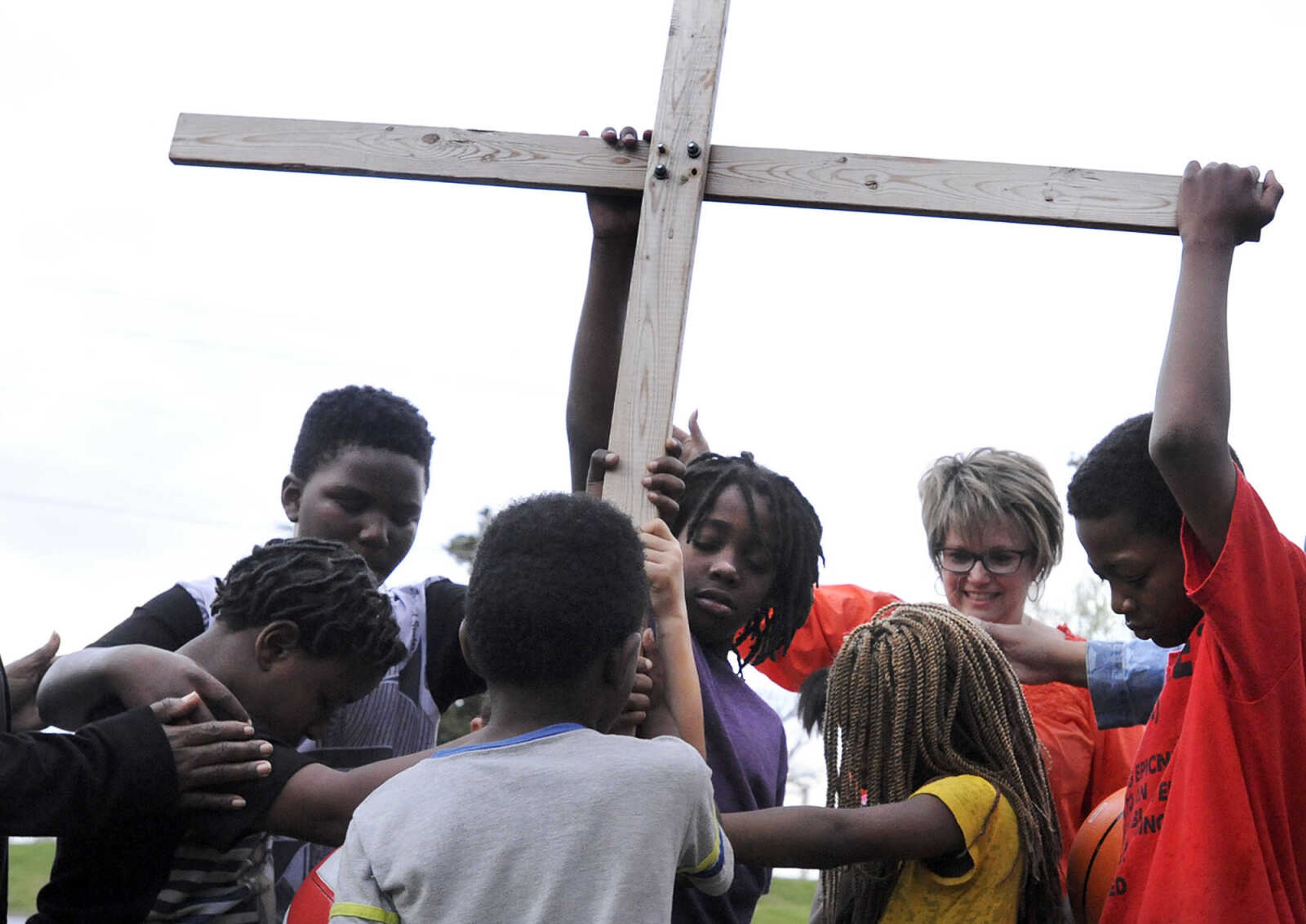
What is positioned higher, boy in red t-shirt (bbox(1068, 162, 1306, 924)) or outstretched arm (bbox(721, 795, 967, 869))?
boy in red t-shirt (bbox(1068, 162, 1306, 924))

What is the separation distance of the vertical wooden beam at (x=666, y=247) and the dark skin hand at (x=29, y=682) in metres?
1.45

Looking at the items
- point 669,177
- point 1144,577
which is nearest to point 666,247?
point 669,177

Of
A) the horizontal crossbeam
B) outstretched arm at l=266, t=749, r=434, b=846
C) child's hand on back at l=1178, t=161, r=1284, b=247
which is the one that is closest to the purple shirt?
outstretched arm at l=266, t=749, r=434, b=846

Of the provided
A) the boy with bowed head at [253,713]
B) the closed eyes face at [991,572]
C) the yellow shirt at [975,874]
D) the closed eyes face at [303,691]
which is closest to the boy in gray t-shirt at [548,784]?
the boy with bowed head at [253,713]

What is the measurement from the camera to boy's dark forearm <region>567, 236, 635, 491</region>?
10.9ft

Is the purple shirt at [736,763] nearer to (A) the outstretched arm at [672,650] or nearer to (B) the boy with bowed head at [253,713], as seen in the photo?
(A) the outstretched arm at [672,650]

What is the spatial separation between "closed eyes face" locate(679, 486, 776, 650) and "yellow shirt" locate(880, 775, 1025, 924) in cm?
65

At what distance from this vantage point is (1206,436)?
2.57m

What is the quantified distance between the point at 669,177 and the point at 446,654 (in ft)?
4.05

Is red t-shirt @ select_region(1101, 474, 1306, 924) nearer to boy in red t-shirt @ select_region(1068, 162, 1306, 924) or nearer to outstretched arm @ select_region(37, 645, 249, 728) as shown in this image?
boy in red t-shirt @ select_region(1068, 162, 1306, 924)

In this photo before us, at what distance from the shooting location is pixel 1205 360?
2602mm

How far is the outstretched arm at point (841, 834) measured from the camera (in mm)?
2822

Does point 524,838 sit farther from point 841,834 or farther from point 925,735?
point 925,735

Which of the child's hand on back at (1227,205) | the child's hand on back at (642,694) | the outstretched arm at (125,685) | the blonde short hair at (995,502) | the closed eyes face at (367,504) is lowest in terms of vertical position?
the outstretched arm at (125,685)
